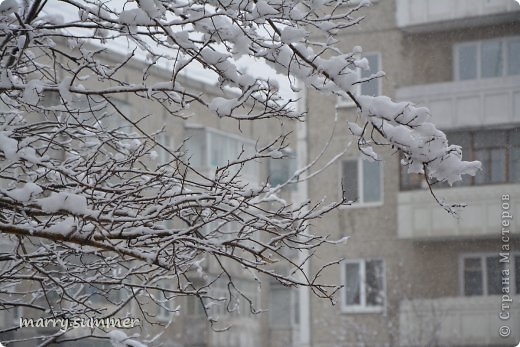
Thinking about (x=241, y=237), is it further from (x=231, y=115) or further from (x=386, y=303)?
(x=386, y=303)

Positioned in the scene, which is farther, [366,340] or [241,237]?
[366,340]

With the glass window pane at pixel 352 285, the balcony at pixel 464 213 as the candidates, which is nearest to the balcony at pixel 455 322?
the glass window pane at pixel 352 285

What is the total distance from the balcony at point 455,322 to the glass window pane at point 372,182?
5.80 ft

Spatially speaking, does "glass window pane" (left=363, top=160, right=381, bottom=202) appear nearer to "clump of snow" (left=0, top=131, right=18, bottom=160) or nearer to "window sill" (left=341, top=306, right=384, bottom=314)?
"window sill" (left=341, top=306, right=384, bottom=314)

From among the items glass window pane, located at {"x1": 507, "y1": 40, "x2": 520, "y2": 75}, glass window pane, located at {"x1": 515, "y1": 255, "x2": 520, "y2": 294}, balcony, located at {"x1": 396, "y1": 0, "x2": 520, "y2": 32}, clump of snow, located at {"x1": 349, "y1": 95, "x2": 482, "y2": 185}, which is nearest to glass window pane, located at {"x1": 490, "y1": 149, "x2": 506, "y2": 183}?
glass window pane, located at {"x1": 515, "y1": 255, "x2": 520, "y2": 294}

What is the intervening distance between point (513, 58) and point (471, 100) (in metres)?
0.89

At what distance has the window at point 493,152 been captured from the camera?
641 inches

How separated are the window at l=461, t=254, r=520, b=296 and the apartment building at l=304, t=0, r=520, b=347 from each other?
0.07ft

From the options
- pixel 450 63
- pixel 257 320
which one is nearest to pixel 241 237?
pixel 450 63

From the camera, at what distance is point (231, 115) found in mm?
3963

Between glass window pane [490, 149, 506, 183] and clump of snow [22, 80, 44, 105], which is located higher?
glass window pane [490, 149, 506, 183]

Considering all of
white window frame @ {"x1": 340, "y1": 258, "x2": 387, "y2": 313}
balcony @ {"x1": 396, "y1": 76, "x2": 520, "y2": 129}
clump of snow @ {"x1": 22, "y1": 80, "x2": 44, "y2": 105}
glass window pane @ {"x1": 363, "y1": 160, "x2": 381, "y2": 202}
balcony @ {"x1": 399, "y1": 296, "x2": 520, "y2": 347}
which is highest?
balcony @ {"x1": 396, "y1": 76, "x2": 520, "y2": 129}

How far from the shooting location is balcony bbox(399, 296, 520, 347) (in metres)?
16.4

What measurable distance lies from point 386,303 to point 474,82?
11.9ft
